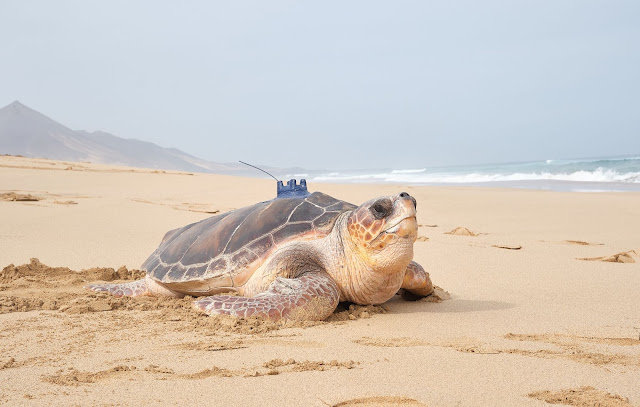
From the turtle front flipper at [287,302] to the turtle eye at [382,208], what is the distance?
56 centimetres

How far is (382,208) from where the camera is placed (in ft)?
10.4

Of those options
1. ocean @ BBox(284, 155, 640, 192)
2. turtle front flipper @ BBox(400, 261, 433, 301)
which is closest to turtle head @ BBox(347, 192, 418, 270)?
turtle front flipper @ BBox(400, 261, 433, 301)

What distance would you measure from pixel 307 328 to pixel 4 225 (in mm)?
5628

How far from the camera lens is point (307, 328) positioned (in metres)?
2.88

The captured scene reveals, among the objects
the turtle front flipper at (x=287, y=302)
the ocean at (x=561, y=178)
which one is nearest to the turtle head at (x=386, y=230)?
the turtle front flipper at (x=287, y=302)

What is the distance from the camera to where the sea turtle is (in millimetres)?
3096

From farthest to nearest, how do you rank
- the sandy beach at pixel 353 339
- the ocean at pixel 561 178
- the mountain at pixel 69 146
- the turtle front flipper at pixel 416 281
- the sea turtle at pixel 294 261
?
the mountain at pixel 69 146 → the ocean at pixel 561 178 → the turtle front flipper at pixel 416 281 → the sea turtle at pixel 294 261 → the sandy beach at pixel 353 339

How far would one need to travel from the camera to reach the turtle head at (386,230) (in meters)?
3.05

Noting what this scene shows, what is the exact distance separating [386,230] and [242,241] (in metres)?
1.22

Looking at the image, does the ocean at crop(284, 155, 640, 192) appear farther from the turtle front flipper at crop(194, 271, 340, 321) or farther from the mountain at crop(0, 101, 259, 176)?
the mountain at crop(0, 101, 259, 176)

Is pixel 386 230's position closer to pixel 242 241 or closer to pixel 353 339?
pixel 353 339

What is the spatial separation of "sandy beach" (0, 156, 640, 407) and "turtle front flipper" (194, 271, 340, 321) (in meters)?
0.10

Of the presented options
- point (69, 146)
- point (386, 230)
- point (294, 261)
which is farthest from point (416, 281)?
point (69, 146)

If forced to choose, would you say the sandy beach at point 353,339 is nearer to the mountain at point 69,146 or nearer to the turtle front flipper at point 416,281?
the turtle front flipper at point 416,281
